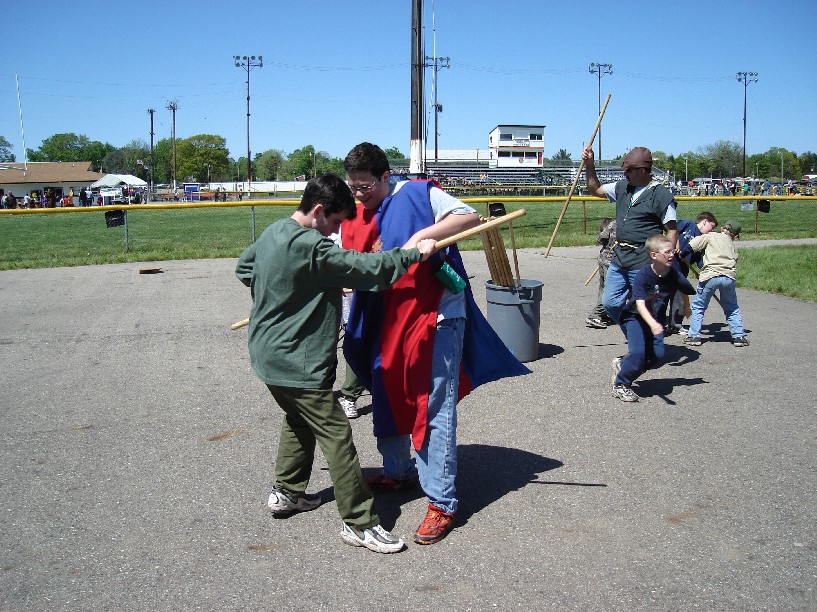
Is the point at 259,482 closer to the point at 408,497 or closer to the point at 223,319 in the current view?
the point at 408,497

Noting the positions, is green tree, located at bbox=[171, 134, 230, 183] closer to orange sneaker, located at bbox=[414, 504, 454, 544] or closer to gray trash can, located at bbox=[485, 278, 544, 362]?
gray trash can, located at bbox=[485, 278, 544, 362]

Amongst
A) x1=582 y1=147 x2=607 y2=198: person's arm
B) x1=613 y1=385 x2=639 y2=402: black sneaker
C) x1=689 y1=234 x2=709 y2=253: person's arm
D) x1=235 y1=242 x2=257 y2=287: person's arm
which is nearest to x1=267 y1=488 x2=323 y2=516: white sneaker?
x1=235 y1=242 x2=257 y2=287: person's arm

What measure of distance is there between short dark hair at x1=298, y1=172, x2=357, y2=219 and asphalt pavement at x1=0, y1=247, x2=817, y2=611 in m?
1.66

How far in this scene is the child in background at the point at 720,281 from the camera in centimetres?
826

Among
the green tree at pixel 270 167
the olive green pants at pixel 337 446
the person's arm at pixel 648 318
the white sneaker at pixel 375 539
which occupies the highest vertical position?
the green tree at pixel 270 167

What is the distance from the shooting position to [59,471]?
473 cm

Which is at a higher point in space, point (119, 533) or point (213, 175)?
point (213, 175)

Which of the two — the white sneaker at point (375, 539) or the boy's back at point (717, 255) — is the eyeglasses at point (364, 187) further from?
the boy's back at point (717, 255)

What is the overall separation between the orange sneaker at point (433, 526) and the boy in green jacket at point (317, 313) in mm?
114

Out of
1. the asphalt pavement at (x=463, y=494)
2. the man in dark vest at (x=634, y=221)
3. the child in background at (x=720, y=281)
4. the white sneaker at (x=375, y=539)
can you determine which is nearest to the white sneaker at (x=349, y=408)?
the asphalt pavement at (x=463, y=494)

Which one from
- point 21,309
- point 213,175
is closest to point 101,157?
point 213,175

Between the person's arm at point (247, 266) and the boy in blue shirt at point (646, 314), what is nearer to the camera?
the person's arm at point (247, 266)

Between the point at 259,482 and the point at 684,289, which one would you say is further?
the point at 684,289

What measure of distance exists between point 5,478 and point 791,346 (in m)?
7.35
